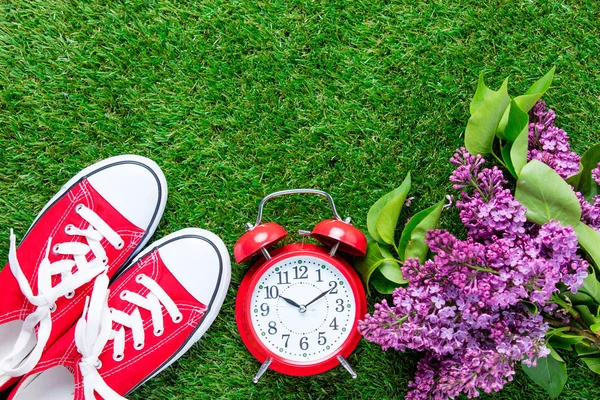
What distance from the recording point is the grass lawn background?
1.45m

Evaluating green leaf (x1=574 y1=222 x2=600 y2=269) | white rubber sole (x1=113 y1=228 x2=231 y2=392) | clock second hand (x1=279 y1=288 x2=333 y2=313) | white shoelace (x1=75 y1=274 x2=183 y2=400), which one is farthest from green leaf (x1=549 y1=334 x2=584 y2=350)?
white shoelace (x1=75 y1=274 x2=183 y2=400)

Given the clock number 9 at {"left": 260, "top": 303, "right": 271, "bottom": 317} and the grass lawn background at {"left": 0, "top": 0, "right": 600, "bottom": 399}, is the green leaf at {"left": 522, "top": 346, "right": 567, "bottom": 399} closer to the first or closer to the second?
the grass lawn background at {"left": 0, "top": 0, "right": 600, "bottom": 399}

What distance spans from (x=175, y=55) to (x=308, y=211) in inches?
21.5

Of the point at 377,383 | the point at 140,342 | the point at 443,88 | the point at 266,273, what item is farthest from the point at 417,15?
the point at 140,342

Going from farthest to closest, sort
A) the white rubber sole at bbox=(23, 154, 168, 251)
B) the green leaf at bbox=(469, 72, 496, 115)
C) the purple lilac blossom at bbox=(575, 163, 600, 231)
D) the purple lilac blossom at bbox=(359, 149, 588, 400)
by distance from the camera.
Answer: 1. the white rubber sole at bbox=(23, 154, 168, 251)
2. the green leaf at bbox=(469, 72, 496, 115)
3. the purple lilac blossom at bbox=(575, 163, 600, 231)
4. the purple lilac blossom at bbox=(359, 149, 588, 400)

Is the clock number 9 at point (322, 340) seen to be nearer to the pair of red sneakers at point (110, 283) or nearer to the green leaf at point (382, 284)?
the green leaf at point (382, 284)

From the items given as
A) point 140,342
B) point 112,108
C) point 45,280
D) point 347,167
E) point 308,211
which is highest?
point 112,108

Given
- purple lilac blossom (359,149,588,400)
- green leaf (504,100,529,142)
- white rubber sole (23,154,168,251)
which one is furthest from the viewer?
white rubber sole (23,154,168,251)

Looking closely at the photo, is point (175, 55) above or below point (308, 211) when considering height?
above

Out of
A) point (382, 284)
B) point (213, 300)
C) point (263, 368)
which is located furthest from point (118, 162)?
point (382, 284)

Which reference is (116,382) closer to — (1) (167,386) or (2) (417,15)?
(1) (167,386)

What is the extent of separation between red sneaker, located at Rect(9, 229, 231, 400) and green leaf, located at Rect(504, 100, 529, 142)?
2.46ft

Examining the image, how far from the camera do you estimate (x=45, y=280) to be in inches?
53.7

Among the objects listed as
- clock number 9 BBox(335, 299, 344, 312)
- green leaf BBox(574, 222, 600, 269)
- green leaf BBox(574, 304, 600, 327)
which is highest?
green leaf BBox(574, 222, 600, 269)
